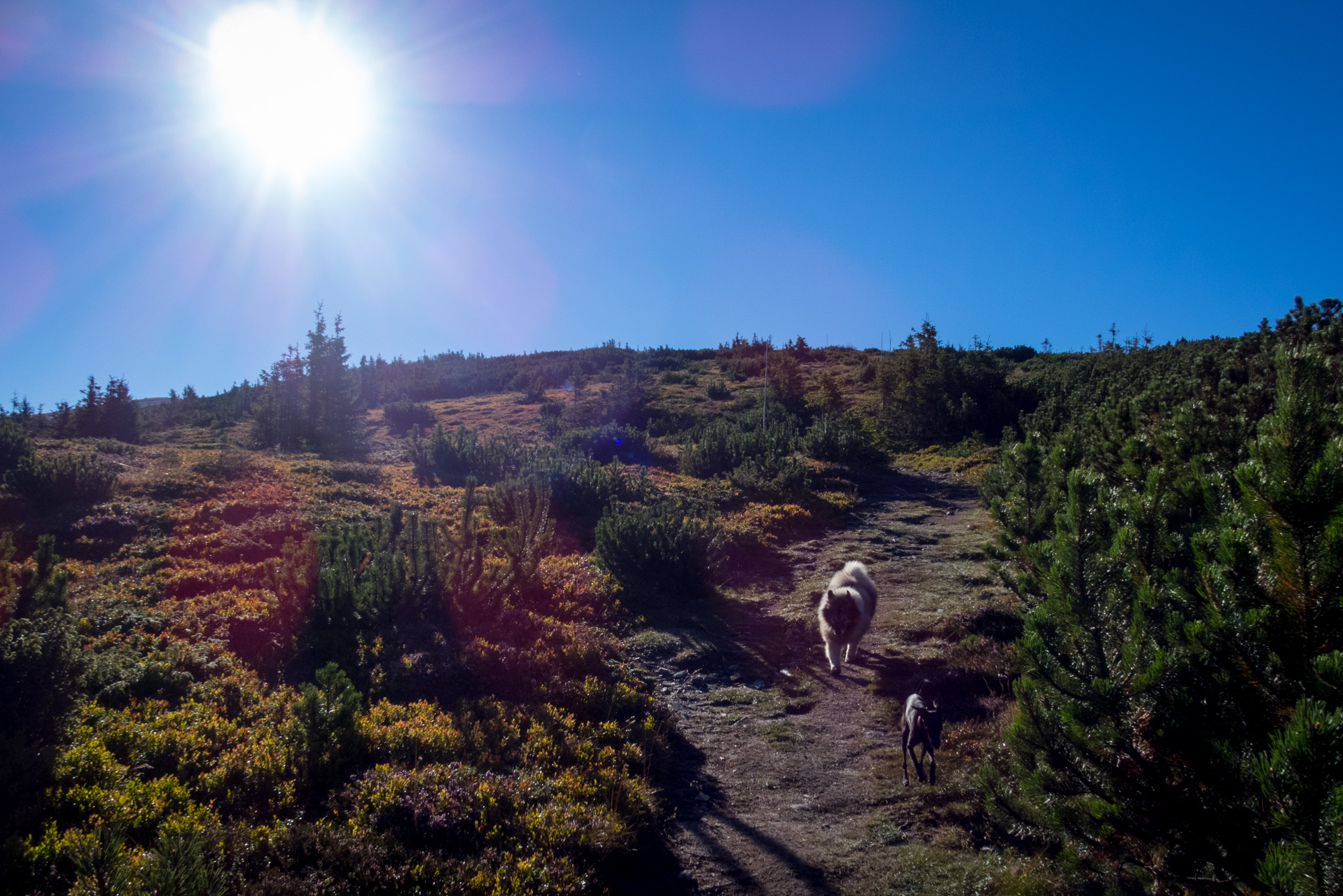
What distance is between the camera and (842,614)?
713 cm

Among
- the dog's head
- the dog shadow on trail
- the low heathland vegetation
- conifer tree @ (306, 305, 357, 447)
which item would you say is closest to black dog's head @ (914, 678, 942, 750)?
the low heathland vegetation

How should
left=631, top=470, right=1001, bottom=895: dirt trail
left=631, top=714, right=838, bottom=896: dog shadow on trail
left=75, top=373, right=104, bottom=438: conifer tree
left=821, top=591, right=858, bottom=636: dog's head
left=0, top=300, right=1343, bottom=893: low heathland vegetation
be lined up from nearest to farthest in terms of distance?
left=0, top=300, right=1343, bottom=893: low heathland vegetation
left=631, top=714, right=838, bottom=896: dog shadow on trail
left=631, top=470, right=1001, bottom=895: dirt trail
left=821, top=591, right=858, bottom=636: dog's head
left=75, top=373, right=104, bottom=438: conifer tree

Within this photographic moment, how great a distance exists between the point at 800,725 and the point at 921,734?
1.44m

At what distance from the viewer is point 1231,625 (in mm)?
2438

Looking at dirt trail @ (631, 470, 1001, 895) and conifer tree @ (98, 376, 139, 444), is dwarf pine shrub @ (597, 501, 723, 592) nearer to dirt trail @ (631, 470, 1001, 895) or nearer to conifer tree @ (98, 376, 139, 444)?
dirt trail @ (631, 470, 1001, 895)

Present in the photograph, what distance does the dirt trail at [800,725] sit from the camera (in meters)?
4.27

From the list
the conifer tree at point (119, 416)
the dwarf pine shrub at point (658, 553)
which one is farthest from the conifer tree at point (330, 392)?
the dwarf pine shrub at point (658, 553)

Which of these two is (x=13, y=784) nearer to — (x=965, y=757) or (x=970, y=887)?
(x=970, y=887)

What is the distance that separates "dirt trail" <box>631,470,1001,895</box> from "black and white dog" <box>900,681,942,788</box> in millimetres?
144

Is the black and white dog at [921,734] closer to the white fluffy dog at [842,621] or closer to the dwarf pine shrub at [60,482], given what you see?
the white fluffy dog at [842,621]

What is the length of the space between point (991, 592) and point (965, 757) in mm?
4255

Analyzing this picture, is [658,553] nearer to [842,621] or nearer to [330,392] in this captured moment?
[842,621]

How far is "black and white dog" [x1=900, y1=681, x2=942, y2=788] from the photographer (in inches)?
194

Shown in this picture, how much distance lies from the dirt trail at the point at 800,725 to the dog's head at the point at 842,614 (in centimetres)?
55
